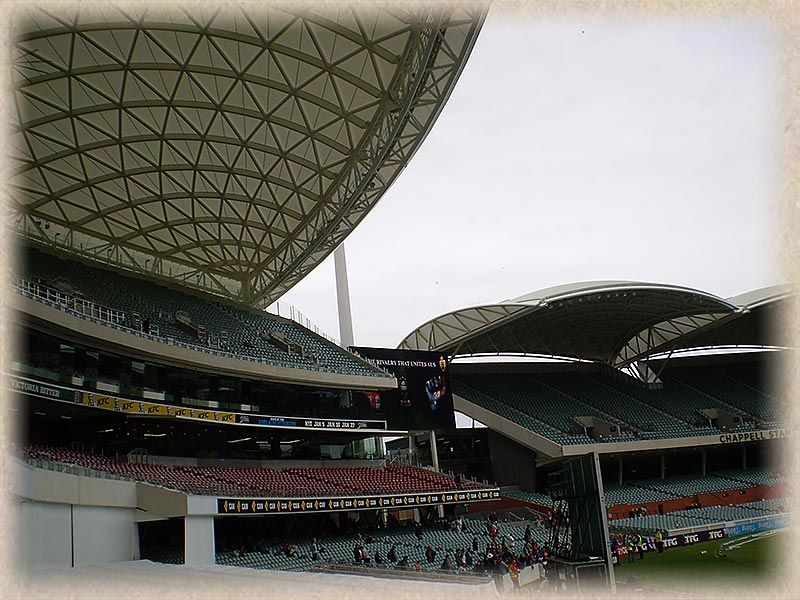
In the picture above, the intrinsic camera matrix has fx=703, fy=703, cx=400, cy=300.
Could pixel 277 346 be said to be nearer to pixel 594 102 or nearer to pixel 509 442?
pixel 509 442

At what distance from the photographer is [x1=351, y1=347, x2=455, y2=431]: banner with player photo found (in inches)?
2052

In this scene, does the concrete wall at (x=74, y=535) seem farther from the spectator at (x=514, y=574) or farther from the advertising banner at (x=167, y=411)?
the spectator at (x=514, y=574)

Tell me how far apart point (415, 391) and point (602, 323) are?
987 inches

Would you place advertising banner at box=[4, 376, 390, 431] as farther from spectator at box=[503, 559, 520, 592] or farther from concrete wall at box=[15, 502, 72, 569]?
spectator at box=[503, 559, 520, 592]

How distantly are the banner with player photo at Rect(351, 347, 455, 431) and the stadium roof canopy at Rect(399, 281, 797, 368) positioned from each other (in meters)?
8.01

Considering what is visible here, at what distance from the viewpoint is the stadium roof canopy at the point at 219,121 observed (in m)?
28.1

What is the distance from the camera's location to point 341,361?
1976 inches

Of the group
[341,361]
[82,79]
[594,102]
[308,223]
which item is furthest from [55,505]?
[341,361]

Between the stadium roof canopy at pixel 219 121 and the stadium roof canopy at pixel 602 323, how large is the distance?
18.4 metres

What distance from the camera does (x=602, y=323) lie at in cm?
6950

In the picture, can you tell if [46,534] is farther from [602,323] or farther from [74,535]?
[602,323]

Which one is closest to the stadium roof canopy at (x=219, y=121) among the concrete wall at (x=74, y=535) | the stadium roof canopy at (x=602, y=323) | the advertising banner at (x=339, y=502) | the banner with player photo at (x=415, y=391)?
the banner with player photo at (x=415, y=391)

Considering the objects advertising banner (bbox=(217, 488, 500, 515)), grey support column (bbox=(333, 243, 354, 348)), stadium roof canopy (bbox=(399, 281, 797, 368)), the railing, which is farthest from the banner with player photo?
the railing

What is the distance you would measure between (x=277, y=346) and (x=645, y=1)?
45.0 metres
